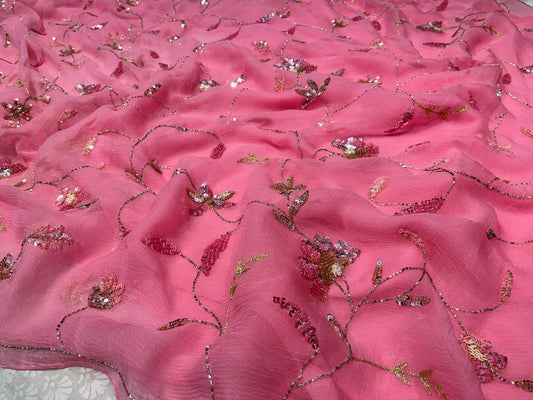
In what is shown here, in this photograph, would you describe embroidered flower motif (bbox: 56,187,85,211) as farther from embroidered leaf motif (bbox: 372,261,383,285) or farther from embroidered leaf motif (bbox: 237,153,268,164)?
embroidered leaf motif (bbox: 372,261,383,285)

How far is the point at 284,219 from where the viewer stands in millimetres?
579

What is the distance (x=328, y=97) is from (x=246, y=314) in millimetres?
569

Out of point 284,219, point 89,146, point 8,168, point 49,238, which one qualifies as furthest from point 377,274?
point 8,168

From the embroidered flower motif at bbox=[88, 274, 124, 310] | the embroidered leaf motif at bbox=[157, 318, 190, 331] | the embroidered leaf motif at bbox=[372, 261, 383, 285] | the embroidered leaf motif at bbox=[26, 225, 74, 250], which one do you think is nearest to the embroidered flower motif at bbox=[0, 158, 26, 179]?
the embroidered leaf motif at bbox=[26, 225, 74, 250]

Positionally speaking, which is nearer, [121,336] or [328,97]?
[121,336]

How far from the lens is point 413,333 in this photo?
0.48 metres

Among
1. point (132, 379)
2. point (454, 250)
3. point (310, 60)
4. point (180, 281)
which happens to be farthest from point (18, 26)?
point (454, 250)

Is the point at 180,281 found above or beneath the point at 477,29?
beneath

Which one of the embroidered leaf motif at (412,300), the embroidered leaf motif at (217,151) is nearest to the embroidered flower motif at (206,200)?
the embroidered leaf motif at (217,151)

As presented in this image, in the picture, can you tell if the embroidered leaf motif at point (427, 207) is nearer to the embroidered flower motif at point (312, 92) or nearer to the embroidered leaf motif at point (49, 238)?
the embroidered flower motif at point (312, 92)

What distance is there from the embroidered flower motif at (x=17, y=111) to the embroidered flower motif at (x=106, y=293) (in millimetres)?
558

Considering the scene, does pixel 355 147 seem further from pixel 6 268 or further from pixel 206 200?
pixel 6 268

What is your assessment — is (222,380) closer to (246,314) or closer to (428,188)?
(246,314)

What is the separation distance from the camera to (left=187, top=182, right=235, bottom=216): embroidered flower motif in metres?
0.66
